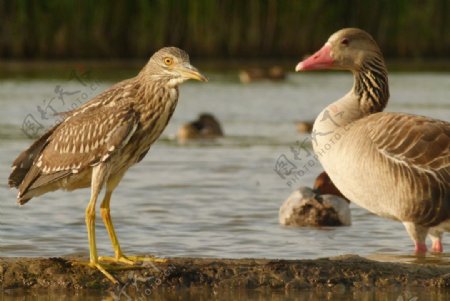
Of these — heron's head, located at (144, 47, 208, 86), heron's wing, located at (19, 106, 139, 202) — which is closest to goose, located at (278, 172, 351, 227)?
heron's wing, located at (19, 106, 139, 202)

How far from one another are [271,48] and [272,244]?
2864cm

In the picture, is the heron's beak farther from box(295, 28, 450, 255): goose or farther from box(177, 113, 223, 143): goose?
box(177, 113, 223, 143): goose

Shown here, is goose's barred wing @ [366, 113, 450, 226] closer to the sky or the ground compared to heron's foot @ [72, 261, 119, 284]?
closer to the sky

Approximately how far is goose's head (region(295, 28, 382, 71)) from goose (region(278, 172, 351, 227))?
6.11ft

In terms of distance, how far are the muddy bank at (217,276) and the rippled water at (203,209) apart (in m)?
1.82

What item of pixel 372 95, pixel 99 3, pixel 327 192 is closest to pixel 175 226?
pixel 327 192

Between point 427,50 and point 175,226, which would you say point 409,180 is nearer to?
point 175,226

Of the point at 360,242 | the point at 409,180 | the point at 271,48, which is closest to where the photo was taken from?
the point at 409,180

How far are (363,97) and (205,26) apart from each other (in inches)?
1072

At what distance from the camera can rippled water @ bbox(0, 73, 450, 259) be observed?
427 inches

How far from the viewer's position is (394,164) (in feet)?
32.0

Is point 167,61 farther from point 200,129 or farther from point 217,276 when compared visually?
point 200,129

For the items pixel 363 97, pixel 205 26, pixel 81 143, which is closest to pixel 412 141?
pixel 363 97

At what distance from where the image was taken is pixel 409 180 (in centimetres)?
972
